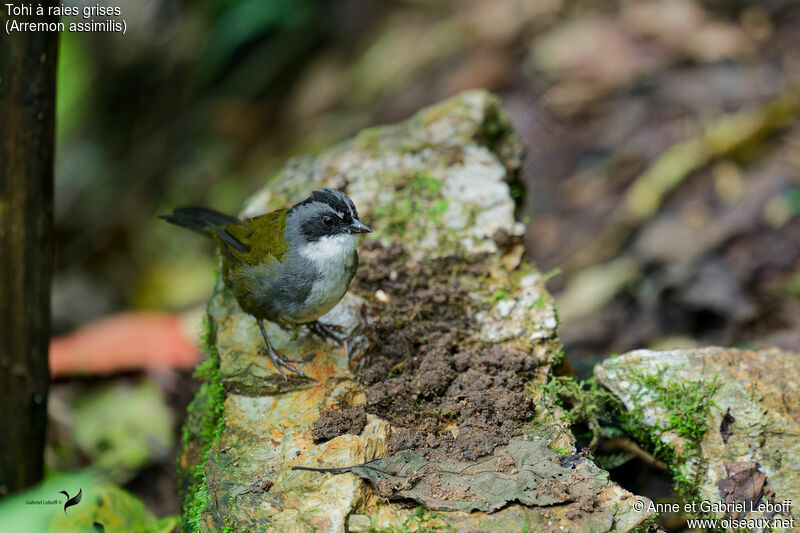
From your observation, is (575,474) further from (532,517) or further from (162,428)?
(162,428)

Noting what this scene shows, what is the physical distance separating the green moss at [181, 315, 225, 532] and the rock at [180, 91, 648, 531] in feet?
0.05

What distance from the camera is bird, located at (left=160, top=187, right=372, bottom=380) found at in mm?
3482

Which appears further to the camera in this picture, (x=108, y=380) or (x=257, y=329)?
(x=108, y=380)

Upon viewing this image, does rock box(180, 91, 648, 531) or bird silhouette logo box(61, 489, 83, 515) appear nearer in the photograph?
rock box(180, 91, 648, 531)

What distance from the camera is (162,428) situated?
5457mm

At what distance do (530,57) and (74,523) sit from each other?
663 centimetres

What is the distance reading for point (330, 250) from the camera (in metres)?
3.53

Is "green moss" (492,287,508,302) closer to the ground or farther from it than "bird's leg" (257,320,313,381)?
farther from it

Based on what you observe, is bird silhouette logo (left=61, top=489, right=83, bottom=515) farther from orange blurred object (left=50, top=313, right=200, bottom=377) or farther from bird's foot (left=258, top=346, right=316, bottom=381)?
orange blurred object (left=50, top=313, right=200, bottom=377)

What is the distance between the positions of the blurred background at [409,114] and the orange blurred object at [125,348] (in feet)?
0.07

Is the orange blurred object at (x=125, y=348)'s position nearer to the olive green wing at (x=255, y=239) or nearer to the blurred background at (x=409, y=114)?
the blurred background at (x=409, y=114)

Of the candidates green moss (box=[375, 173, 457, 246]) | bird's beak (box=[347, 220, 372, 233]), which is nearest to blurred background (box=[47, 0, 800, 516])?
green moss (box=[375, 173, 457, 246])

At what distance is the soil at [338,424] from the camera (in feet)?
10.0

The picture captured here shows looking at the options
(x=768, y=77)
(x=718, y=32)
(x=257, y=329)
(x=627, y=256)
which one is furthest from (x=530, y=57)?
(x=257, y=329)
